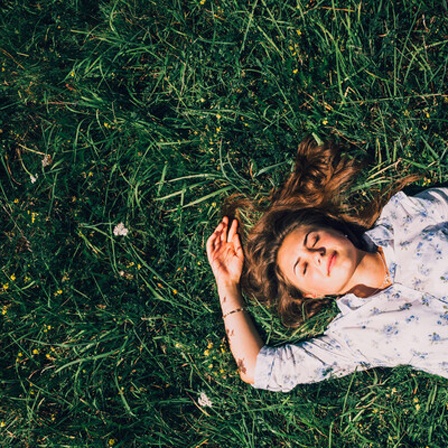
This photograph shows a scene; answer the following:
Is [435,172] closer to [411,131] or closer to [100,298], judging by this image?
[411,131]

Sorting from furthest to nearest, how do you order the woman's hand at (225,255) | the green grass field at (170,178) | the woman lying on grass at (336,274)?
the woman's hand at (225,255) < the green grass field at (170,178) < the woman lying on grass at (336,274)

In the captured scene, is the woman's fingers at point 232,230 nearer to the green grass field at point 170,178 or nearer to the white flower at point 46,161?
the green grass field at point 170,178

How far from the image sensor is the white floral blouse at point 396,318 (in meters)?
3.06

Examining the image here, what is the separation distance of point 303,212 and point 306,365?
3.28 ft

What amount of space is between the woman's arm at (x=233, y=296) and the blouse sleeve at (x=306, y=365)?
3.5 inches

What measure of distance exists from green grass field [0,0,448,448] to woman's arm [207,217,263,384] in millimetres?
106

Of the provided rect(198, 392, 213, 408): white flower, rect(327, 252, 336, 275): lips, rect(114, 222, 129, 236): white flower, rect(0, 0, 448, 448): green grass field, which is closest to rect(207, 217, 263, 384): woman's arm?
rect(0, 0, 448, 448): green grass field

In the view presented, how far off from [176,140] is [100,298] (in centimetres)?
123

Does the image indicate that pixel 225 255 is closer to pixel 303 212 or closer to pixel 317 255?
pixel 303 212

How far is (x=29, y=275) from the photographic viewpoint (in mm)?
3578

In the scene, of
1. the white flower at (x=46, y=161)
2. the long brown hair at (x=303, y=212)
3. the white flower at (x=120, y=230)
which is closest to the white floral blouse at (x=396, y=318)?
the long brown hair at (x=303, y=212)

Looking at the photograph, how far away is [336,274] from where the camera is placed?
293cm

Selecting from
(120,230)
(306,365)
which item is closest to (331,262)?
(306,365)

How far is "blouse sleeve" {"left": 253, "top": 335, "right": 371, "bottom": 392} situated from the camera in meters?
3.25
